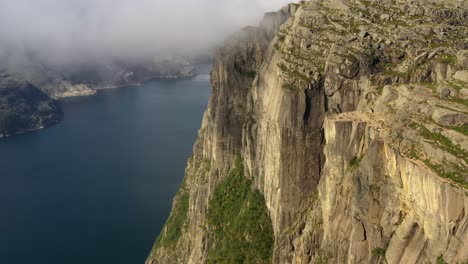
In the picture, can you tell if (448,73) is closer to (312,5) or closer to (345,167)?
(345,167)

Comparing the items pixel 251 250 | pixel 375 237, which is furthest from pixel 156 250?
pixel 375 237

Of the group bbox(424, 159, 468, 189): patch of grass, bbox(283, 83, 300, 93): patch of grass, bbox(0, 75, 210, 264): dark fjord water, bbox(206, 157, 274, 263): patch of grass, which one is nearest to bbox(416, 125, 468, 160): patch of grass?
bbox(424, 159, 468, 189): patch of grass

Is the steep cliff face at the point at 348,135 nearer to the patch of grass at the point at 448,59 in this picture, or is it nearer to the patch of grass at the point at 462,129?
the patch of grass at the point at 462,129

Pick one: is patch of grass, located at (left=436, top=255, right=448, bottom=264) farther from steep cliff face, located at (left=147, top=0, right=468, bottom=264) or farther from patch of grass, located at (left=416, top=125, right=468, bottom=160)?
patch of grass, located at (left=416, top=125, right=468, bottom=160)

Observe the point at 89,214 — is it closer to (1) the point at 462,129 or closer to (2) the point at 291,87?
(2) the point at 291,87

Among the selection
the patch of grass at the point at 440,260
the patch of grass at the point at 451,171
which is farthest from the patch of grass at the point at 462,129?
the patch of grass at the point at 440,260

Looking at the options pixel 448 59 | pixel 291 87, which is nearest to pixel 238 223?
pixel 291 87
